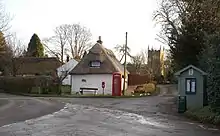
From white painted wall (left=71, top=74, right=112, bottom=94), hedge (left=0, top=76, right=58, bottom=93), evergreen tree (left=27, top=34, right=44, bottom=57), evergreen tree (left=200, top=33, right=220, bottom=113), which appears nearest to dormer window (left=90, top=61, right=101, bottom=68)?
white painted wall (left=71, top=74, right=112, bottom=94)

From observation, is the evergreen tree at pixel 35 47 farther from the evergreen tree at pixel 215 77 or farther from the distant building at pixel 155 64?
the evergreen tree at pixel 215 77

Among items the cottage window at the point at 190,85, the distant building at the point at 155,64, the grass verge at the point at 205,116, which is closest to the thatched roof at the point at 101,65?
the distant building at the point at 155,64

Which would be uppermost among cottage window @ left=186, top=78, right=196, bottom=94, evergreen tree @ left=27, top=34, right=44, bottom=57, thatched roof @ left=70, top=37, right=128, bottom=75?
evergreen tree @ left=27, top=34, right=44, bottom=57

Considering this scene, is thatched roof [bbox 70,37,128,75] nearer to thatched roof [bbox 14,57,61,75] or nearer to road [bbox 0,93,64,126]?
thatched roof [bbox 14,57,61,75]

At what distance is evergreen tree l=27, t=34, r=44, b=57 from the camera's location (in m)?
87.6

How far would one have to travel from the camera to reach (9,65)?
6800cm

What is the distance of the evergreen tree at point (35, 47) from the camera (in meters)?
87.6

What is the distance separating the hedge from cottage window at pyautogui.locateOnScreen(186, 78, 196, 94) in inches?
1113

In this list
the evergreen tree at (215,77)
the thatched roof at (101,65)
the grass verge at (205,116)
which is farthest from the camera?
the thatched roof at (101,65)

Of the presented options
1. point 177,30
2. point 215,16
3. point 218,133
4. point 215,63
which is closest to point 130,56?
point 177,30

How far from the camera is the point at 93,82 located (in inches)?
2115

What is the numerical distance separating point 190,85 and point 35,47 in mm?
67229

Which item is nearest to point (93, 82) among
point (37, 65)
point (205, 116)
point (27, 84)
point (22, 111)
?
point (27, 84)

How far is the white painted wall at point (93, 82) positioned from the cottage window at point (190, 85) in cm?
2664
